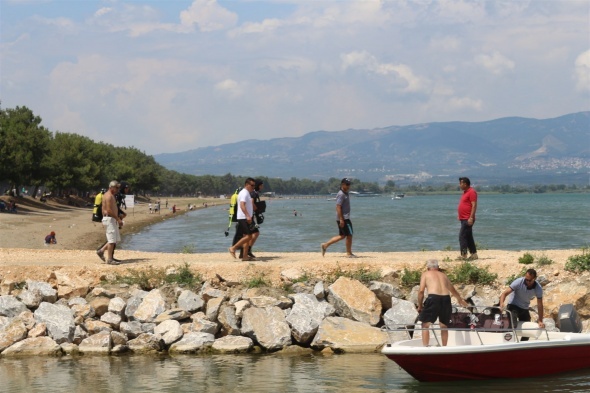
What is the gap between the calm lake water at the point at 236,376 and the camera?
12961 millimetres

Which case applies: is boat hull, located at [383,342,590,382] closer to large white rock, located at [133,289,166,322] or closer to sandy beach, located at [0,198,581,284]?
sandy beach, located at [0,198,581,284]

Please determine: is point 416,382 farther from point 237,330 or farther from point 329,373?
point 237,330

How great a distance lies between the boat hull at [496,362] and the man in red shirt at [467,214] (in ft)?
16.4

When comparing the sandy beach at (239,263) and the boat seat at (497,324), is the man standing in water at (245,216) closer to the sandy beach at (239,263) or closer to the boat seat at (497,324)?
the sandy beach at (239,263)

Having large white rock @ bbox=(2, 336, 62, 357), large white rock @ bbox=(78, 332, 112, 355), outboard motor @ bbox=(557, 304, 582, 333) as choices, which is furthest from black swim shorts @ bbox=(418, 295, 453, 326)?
large white rock @ bbox=(2, 336, 62, 357)

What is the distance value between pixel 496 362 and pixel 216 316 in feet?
18.5

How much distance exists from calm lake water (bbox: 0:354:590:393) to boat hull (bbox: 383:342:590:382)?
126 mm

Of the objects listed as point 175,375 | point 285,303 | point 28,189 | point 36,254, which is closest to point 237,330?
point 285,303

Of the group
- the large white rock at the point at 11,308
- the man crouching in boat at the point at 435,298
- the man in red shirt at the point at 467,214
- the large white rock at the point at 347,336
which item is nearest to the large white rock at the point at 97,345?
the large white rock at the point at 11,308

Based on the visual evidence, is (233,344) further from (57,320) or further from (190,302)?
(57,320)

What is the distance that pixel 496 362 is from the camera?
12930mm

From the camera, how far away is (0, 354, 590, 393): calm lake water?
42.5ft

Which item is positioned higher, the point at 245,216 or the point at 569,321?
the point at 245,216

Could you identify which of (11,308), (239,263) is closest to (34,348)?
(11,308)
